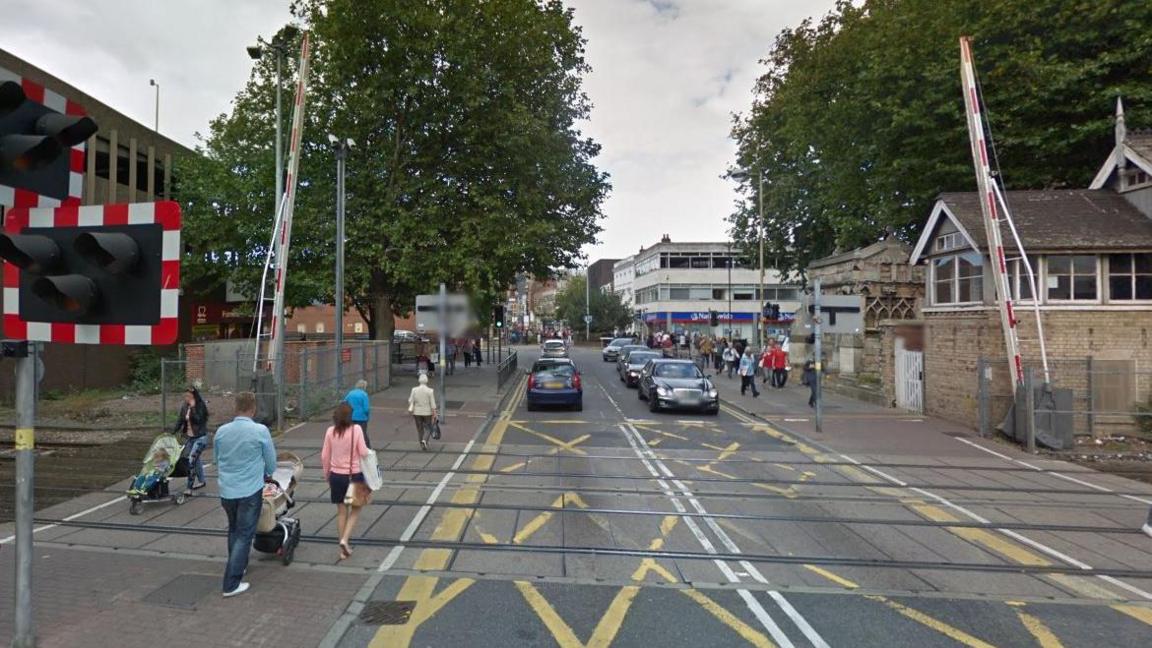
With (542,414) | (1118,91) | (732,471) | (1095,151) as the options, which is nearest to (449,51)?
(542,414)

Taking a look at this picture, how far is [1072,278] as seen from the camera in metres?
14.5

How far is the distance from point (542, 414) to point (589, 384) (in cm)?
960

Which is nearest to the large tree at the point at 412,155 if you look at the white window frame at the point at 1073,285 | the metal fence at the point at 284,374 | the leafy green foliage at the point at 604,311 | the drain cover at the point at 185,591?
the metal fence at the point at 284,374

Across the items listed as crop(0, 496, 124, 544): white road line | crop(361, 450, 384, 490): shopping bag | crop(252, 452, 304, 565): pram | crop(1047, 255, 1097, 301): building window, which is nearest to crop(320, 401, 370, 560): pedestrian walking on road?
crop(361, 450, 384, 490): shopping bag

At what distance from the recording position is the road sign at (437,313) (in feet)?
48.1

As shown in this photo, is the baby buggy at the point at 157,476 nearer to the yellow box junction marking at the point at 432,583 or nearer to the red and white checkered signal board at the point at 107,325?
the yellow box junction marking at the point at 432,583

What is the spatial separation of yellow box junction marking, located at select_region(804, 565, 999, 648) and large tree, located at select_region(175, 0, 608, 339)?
52.0 ft

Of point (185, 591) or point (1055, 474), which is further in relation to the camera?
point (1055, 474)

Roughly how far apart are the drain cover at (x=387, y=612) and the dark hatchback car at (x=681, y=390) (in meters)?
12.8

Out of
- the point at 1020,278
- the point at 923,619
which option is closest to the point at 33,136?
the point at 923,619

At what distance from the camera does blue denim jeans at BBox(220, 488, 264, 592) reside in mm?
4980

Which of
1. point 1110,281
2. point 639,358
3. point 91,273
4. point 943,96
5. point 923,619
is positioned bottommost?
Result: point 923,619

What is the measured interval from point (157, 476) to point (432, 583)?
14.0 ft

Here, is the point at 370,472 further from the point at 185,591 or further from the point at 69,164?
the point at 69,164
